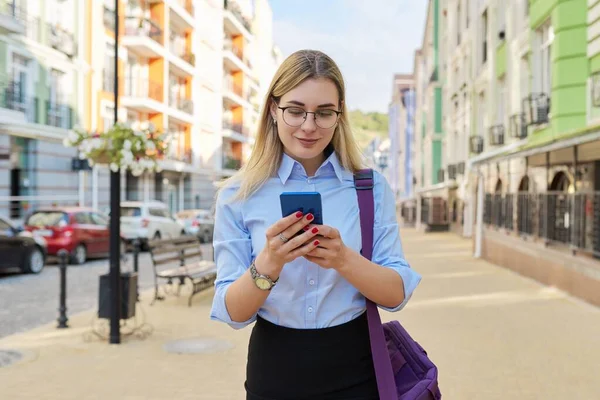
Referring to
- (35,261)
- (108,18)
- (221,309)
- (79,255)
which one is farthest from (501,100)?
(221,309)

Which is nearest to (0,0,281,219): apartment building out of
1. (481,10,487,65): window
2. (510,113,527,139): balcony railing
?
(510,113,527,139): balcony railing

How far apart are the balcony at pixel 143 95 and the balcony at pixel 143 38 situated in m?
1.54

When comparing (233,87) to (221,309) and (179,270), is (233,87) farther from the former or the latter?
(221,309)

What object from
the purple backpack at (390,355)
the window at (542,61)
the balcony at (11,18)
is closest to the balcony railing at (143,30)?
the balcony at (11,18)

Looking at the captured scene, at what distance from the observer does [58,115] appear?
26609 mm

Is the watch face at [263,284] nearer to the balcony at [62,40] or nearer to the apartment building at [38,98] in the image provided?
the apartment building at [38,98]

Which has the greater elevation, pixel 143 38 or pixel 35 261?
pixel 143 38

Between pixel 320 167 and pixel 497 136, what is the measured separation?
69.5ft

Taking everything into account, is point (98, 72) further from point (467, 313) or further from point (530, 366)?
point (530, 366)

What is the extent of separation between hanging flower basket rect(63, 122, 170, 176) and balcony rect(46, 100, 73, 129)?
19.2 m

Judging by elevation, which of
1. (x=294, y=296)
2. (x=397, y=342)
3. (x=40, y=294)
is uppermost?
(x=294, y=296)

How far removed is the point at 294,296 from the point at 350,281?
0.20 metres

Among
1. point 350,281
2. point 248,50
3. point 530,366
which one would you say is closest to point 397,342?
point 350,281

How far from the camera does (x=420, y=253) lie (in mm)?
22266
